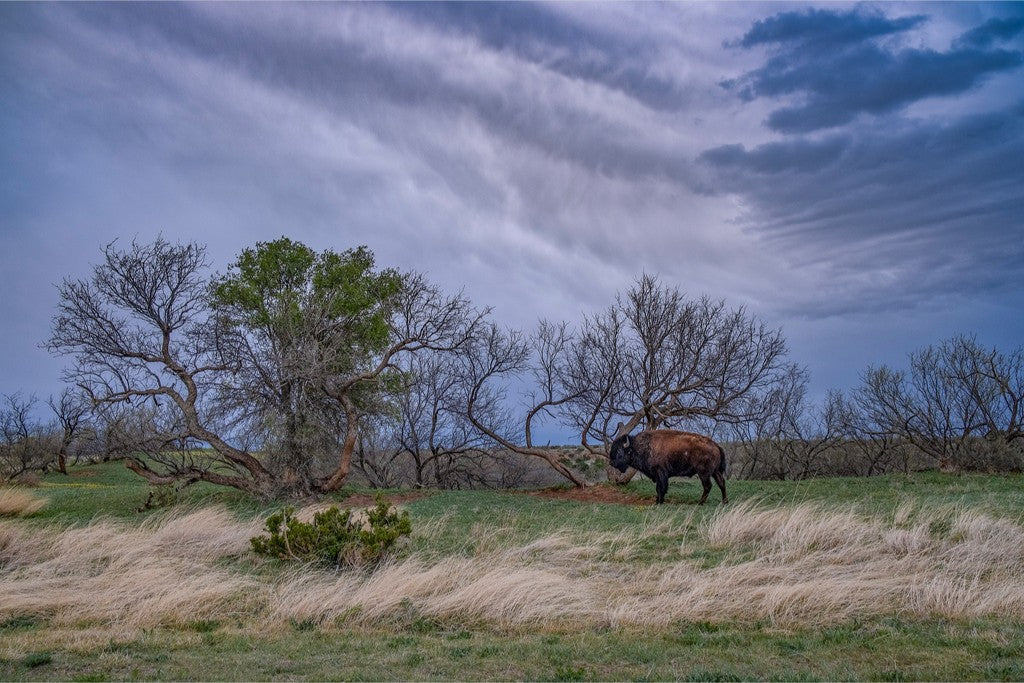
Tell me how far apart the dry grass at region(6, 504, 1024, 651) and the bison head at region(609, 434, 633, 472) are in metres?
6.82

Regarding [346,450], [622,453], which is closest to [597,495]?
[622,453]

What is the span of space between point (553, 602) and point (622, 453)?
41.0 feet

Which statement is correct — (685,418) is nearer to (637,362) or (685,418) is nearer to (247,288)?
(637,362)

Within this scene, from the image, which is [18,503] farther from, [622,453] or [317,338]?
[622,453]

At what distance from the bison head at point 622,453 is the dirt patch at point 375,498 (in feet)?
18.0

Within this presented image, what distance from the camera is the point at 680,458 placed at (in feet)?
60.7

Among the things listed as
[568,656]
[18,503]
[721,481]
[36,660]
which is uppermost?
[721,481]

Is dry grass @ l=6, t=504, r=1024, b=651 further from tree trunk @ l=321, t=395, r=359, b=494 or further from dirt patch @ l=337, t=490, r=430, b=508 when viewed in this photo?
tree trunk @ l=321, t=395, r=359, b=494

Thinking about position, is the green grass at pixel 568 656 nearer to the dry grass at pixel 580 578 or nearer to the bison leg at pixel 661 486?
the dry grass at pixel 580 578

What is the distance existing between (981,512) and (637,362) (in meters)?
12.8

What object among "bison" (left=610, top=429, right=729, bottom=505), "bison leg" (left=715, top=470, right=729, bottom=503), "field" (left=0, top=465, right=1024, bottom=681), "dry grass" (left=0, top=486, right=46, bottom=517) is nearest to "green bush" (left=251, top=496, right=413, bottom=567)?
"field" (left=0, top=465, right=1024, bottom=681)

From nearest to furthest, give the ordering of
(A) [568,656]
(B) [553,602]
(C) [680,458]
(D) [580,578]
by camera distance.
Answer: (A) [568,656], (B) [553,602], (D) [580,578], (C) [680,458]

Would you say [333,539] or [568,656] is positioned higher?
[333,539]

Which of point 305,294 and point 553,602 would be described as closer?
point 553,602
